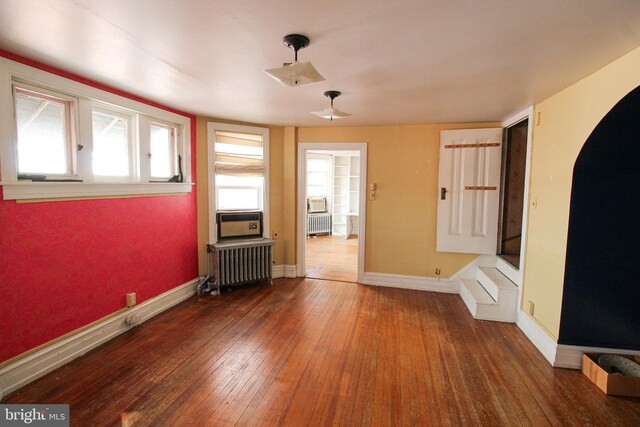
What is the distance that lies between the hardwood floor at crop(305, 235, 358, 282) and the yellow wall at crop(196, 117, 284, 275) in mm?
978

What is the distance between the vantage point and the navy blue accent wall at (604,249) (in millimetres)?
2336

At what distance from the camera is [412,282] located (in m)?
4.50

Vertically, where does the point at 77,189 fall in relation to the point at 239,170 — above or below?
below

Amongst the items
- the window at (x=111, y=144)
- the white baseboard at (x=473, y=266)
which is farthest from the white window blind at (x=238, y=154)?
the white baseboard at (x=473, y=266)

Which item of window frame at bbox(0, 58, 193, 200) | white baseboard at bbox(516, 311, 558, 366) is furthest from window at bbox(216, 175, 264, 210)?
white baseboard at bbox(516, 311, 558, 366)

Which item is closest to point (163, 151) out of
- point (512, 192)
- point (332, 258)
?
point (332, 258)

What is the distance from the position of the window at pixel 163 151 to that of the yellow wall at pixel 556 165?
4.05 m

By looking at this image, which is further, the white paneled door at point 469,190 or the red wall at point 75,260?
the white paneled door at point 469,190

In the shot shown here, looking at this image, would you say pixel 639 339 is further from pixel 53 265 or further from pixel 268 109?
pixel 53 265

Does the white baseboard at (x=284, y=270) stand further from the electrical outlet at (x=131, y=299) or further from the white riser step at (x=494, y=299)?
the white riser step at (x=494, y=299)

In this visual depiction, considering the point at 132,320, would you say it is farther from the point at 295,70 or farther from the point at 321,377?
the point at 295,70

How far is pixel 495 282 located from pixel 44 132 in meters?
4.69

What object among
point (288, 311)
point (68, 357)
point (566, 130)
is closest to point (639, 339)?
point (566, 130)

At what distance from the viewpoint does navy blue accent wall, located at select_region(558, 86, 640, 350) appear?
2.34 meters
